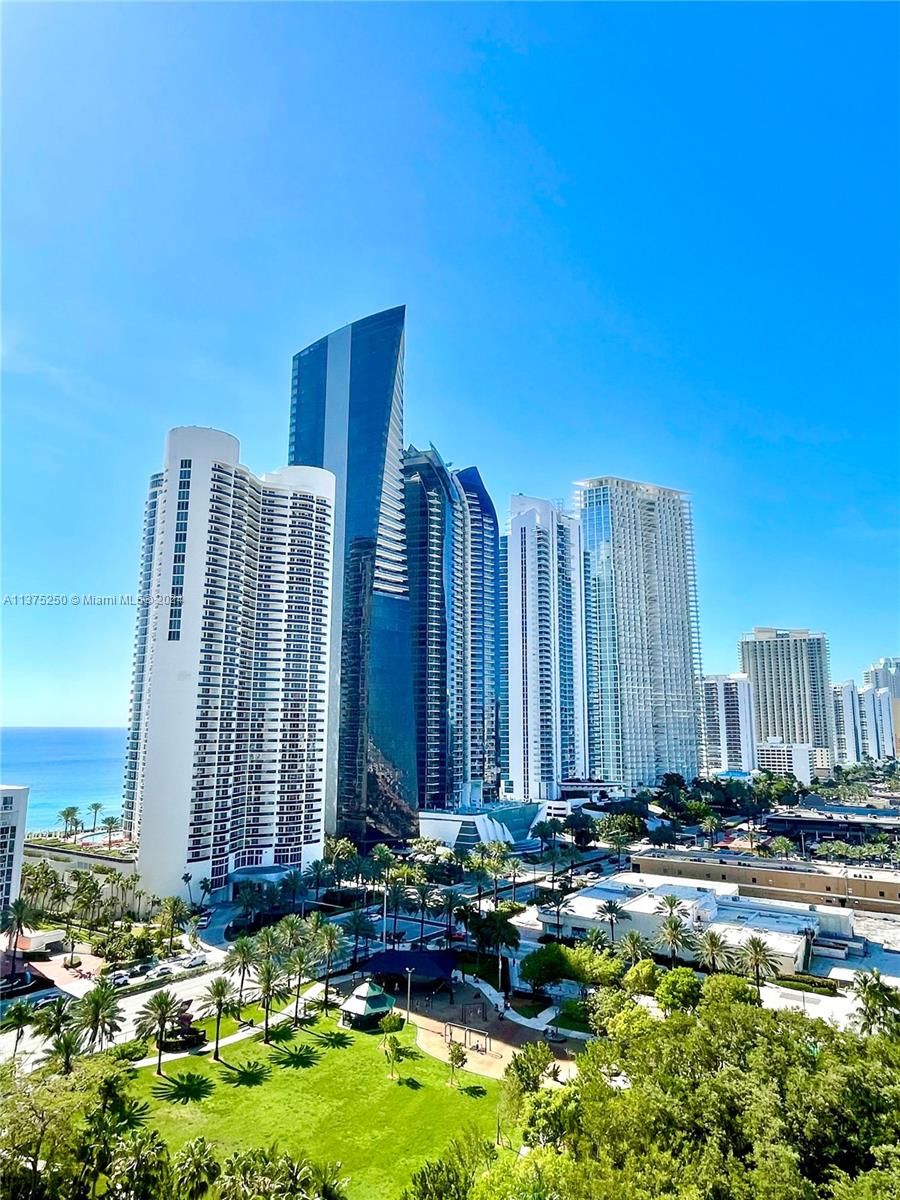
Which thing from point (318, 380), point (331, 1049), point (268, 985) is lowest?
point (331, 1049)

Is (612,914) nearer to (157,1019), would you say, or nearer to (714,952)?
(714,952)

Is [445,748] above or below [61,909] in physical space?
above

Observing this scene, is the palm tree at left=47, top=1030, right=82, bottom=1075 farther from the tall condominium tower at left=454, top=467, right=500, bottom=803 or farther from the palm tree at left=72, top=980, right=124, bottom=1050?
the tall condominium tower at left=454, top=467, right=500, bottom=803

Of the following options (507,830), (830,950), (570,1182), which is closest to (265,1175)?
(570,1182)

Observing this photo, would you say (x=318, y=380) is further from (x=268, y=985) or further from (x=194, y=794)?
(x=268, y=985)

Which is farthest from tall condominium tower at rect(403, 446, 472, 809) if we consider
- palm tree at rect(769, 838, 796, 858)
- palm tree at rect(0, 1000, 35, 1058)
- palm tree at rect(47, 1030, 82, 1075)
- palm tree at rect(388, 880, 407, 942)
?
palm tree at rect(47, 1030, 82, 1075)

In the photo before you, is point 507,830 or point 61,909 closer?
point 61,909

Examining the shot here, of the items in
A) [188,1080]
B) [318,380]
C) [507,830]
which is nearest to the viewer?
[188,1080]
